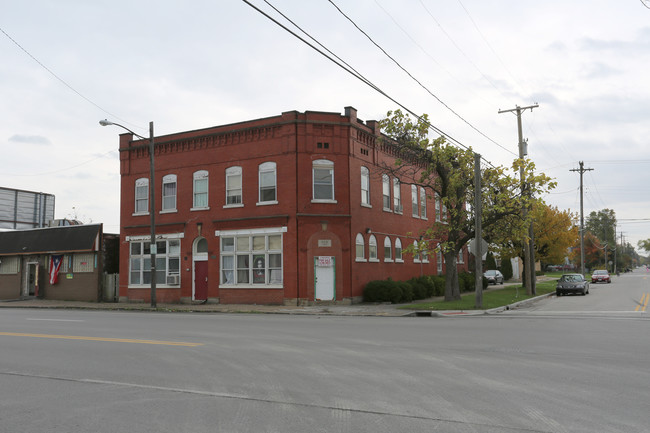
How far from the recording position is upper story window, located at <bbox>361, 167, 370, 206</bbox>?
2781 centimetres

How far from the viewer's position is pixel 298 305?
25.2m

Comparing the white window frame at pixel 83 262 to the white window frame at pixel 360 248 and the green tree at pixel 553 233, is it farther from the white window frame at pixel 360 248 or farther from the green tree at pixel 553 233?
the green tree at pixel 553 233

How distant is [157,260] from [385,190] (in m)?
13.3

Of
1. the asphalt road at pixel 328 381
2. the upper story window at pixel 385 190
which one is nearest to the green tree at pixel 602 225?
the upper story window at pixel 385 190

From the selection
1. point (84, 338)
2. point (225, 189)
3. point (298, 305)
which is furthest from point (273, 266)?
point (84, 338)

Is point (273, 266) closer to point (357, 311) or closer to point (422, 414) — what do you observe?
point (357, 311)

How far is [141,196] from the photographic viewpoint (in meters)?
30.9

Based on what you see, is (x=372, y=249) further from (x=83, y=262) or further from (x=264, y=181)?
(x=83, y=262)

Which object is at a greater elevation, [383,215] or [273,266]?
[383,215]

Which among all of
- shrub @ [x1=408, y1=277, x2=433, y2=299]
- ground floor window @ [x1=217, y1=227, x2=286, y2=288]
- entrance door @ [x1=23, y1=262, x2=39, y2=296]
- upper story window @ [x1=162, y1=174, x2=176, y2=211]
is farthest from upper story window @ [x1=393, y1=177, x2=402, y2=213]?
entrance door @ [x1=23, y1=262, x2=39, y2=296]

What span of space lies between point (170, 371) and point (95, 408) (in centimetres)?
218

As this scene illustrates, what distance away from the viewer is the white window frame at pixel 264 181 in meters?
26.5

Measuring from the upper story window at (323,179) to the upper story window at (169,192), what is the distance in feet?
28.1

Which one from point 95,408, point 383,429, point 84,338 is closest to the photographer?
point 383,429
